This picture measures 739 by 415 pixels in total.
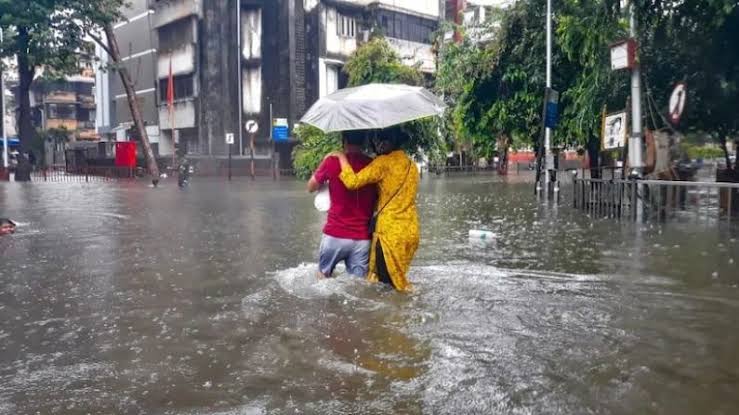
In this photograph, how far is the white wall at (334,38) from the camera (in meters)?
41.1

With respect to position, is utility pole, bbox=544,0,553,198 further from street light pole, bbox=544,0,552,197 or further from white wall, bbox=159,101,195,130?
white wall, bbox=159,101,195,130

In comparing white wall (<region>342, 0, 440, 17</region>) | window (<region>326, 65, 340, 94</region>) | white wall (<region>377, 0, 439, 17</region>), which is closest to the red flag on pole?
window (<region>326, 65, 340, 94</region>)

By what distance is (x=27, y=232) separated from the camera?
12.8 meters

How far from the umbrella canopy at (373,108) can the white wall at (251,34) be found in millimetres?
35825

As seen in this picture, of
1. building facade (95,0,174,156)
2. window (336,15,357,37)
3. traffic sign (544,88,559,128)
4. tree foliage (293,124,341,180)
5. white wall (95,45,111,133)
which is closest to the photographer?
traffic sign (544,88,559,128)

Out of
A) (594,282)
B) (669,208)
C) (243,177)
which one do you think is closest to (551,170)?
(669,208)

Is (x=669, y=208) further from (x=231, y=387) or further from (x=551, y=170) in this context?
(x=231, y=387)

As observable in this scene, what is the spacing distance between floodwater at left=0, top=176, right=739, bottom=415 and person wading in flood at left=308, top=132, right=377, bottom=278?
11.3 inches

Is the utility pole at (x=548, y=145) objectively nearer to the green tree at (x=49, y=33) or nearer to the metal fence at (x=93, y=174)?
the green tree at (x=49, y=33)

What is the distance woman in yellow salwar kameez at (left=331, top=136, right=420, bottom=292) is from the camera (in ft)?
19.6

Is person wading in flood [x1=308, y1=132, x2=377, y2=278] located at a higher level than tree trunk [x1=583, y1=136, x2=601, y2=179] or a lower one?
lower

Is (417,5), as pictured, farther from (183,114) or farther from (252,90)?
(183,114)

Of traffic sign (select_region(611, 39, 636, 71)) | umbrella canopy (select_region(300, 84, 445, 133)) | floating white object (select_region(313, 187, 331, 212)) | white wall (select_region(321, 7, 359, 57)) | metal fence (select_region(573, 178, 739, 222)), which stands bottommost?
metal fence (select_region(573, 178, 739, 222))

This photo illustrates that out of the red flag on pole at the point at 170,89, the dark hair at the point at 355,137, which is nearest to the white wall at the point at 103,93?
the red flag on pole at the point at 170,89
